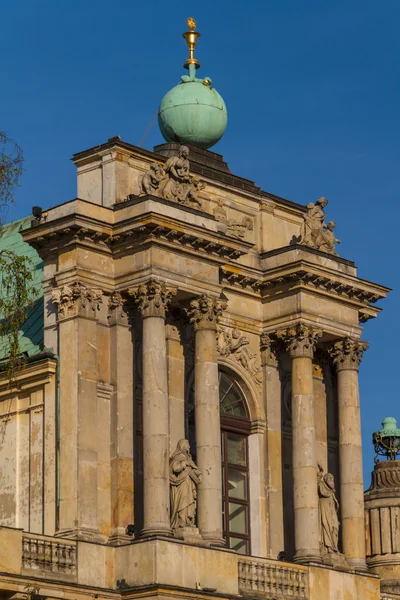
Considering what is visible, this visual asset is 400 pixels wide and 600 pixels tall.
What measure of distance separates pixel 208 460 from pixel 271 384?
5.05 m

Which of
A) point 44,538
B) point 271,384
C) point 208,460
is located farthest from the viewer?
point 271,384

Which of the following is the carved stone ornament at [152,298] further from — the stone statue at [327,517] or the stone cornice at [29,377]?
the stone statue at [327,517]

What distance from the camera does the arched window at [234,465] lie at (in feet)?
163

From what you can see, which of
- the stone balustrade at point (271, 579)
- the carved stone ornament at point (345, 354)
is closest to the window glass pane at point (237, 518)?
the stone balustrade at point (271, 579)

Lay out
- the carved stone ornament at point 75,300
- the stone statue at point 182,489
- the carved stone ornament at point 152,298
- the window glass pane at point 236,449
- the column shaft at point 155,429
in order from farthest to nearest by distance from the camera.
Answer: the window glass pane at point 236,449, the carved stone ornament at point 75,300, the carved stone ornament at point 152,298, the stone statue at point 182,489, the column shaft at point 155,429

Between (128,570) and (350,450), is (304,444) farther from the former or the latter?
(128,570)

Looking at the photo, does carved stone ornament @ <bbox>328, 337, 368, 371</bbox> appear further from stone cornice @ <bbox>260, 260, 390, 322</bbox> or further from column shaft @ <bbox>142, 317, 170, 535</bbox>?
column shaft @ <bbox>142, 317, 170, 535</bbox>

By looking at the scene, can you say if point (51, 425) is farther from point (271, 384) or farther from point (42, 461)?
point (271, 384)

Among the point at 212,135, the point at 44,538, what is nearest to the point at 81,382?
the point at 44,538

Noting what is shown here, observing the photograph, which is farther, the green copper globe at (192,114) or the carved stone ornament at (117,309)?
the green copper globe at (192,114)

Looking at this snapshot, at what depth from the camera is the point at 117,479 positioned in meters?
46.2

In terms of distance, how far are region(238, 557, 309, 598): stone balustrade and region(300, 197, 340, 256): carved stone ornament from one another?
8.54 m

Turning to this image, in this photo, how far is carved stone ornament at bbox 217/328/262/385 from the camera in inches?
1973

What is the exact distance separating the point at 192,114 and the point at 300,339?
637cm
